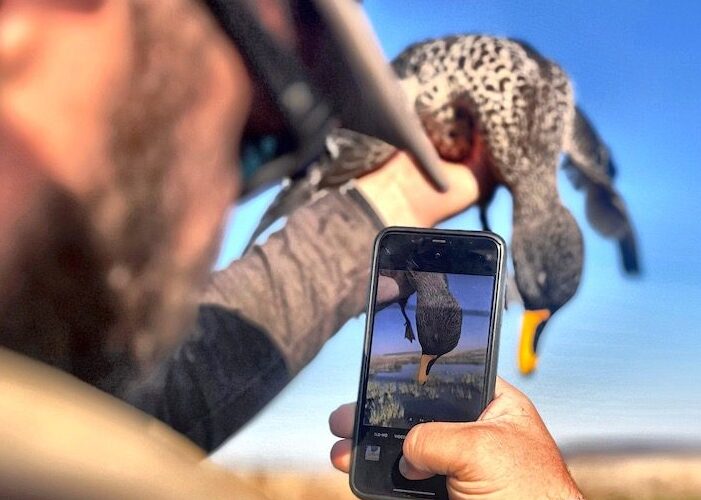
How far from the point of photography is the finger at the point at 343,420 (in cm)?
91

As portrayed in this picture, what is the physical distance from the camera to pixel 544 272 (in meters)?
0.90

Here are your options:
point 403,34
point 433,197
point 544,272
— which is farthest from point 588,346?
point 403,34

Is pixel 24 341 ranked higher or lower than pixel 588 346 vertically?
higher

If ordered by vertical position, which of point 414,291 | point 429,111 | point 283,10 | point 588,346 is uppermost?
point 283,10

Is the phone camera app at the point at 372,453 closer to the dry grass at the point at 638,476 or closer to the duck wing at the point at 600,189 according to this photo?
the dry grass at the point at 638,476

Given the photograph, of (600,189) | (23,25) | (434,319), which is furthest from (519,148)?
(23,25)

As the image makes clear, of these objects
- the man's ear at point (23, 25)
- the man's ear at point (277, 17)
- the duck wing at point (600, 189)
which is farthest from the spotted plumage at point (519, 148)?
the man's ear at point (23, 25)

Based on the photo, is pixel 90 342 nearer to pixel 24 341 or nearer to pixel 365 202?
pixel 24 341

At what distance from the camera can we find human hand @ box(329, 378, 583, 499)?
0.83 metres

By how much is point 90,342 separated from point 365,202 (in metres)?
0.31

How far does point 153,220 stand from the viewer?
0.96m

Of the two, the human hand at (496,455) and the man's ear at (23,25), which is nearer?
the human hand at (496,455)

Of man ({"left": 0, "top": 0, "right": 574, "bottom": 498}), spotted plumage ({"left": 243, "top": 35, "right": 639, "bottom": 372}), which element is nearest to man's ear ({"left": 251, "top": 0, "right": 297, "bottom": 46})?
man ({"left": 0, "top": 0, "right": 574, "bottom": 498})

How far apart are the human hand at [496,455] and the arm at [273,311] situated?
15 centimetres
